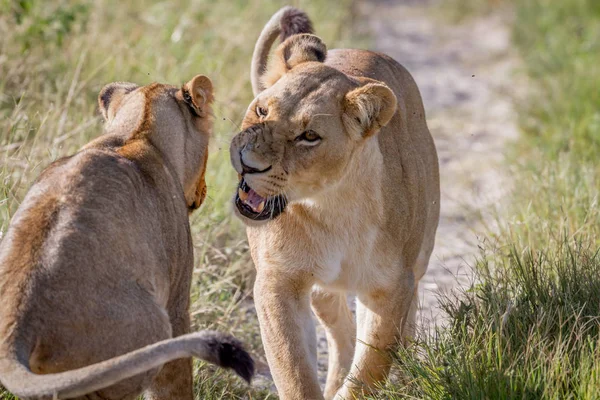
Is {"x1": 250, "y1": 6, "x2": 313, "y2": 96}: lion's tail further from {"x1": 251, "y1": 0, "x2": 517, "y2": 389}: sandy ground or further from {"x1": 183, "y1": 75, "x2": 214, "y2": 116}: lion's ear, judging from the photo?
{"x1": 251, "y1": 0, "x2": 517, "y2": 389}: sandy ground

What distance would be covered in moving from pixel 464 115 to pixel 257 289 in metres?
5.57

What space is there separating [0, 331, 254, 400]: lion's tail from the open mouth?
1.12 metres

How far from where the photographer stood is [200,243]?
494cm

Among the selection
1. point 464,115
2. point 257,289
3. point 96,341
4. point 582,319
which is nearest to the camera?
point 96,341

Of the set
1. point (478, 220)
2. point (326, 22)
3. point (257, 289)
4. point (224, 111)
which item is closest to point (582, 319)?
point (257, 289)

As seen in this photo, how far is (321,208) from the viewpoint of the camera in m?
3.88

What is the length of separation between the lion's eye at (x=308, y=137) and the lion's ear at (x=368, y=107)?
0.52 feet

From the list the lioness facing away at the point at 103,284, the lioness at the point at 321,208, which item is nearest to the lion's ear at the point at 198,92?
the lioness at the point at 321,208

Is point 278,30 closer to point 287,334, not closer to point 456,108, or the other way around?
point 287,334

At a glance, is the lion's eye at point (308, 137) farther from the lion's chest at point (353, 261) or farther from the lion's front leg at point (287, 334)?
the lion's front leg at point (287, 334)

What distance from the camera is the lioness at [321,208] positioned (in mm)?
3672

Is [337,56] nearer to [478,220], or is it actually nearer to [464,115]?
[478,220]

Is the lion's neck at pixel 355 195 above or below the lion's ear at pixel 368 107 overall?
below

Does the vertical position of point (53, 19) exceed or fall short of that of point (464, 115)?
it falls short
